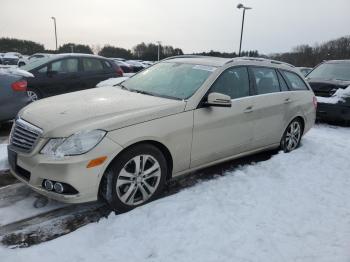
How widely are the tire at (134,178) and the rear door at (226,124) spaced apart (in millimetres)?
575

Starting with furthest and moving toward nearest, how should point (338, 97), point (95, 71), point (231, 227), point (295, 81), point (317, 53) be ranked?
point (317, 53), point (95, 71), point (338, 97), point (295, 81), point (231, 227)

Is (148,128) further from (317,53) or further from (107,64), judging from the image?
(317,53)

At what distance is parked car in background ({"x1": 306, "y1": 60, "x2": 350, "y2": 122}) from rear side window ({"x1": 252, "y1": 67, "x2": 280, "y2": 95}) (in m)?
3.74

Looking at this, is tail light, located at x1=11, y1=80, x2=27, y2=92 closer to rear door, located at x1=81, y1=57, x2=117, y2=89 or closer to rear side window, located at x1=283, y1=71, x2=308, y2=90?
rear door, located at x1=81, y1=57, x2=117, y2=89

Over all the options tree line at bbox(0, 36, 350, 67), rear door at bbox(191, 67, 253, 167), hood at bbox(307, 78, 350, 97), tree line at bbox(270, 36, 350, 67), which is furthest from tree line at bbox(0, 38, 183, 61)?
rear door at bbox(191, 67, 253, 167)

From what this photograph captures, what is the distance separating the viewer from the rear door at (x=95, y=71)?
10.0 meters

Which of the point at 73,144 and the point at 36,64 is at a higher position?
the point at 36,64

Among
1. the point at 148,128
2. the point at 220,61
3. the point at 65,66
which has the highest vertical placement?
the point at 220,61

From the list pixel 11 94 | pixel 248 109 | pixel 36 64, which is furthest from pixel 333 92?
pixel 36 64

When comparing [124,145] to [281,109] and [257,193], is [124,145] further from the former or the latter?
[281,109]

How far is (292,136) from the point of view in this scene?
240 inches

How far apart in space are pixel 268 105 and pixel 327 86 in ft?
15.0

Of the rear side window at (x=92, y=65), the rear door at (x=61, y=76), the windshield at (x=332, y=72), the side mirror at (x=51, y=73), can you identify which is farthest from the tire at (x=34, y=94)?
the windshield at (x=332, y=72)

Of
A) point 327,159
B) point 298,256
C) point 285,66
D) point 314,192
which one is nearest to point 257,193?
point 314,192
